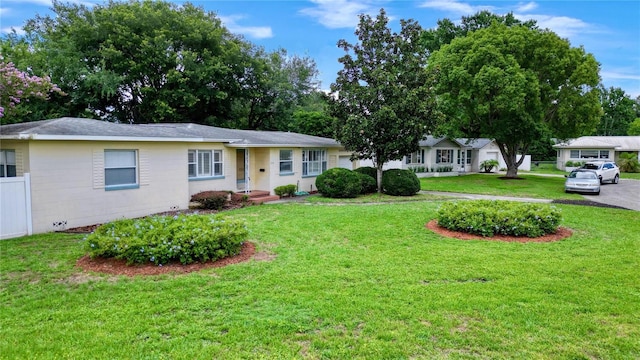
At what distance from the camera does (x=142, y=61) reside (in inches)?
1003

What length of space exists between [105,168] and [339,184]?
963 centimetres

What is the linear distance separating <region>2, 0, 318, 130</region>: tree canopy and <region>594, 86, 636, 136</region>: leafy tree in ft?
185

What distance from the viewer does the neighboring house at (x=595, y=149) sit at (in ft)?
129

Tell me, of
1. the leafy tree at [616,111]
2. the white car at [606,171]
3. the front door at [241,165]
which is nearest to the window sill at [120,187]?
the front door at [241,165]

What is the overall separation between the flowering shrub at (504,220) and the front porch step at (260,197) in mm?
8520

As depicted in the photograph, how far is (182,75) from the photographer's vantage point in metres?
26.7

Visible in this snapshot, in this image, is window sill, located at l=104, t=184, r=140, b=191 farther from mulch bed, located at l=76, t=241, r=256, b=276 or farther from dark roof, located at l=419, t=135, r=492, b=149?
dark roof, located at l=419, t=135, r=492, b=149

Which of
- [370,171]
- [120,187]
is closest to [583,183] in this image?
[370,171]

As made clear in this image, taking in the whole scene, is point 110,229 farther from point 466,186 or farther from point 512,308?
point 466,186

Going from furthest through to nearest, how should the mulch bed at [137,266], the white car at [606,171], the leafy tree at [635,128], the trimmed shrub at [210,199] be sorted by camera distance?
the leafy tree at [635,128]
the white car at [606,171]
the trimmed shrub at [210,199]
the mulch bed at [137,266]

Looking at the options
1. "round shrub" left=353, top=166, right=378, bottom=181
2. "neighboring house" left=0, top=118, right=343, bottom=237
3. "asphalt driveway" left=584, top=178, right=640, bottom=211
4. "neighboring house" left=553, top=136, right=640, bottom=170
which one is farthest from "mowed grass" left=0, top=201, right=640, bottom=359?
"neighboring house" left=553, top=136, right=640, bottom=170

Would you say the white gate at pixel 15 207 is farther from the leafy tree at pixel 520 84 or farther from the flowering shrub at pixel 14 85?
the leafy tree at pixel 520 84

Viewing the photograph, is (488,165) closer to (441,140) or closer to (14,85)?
(441,140)

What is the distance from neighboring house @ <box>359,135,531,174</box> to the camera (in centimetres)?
3200
